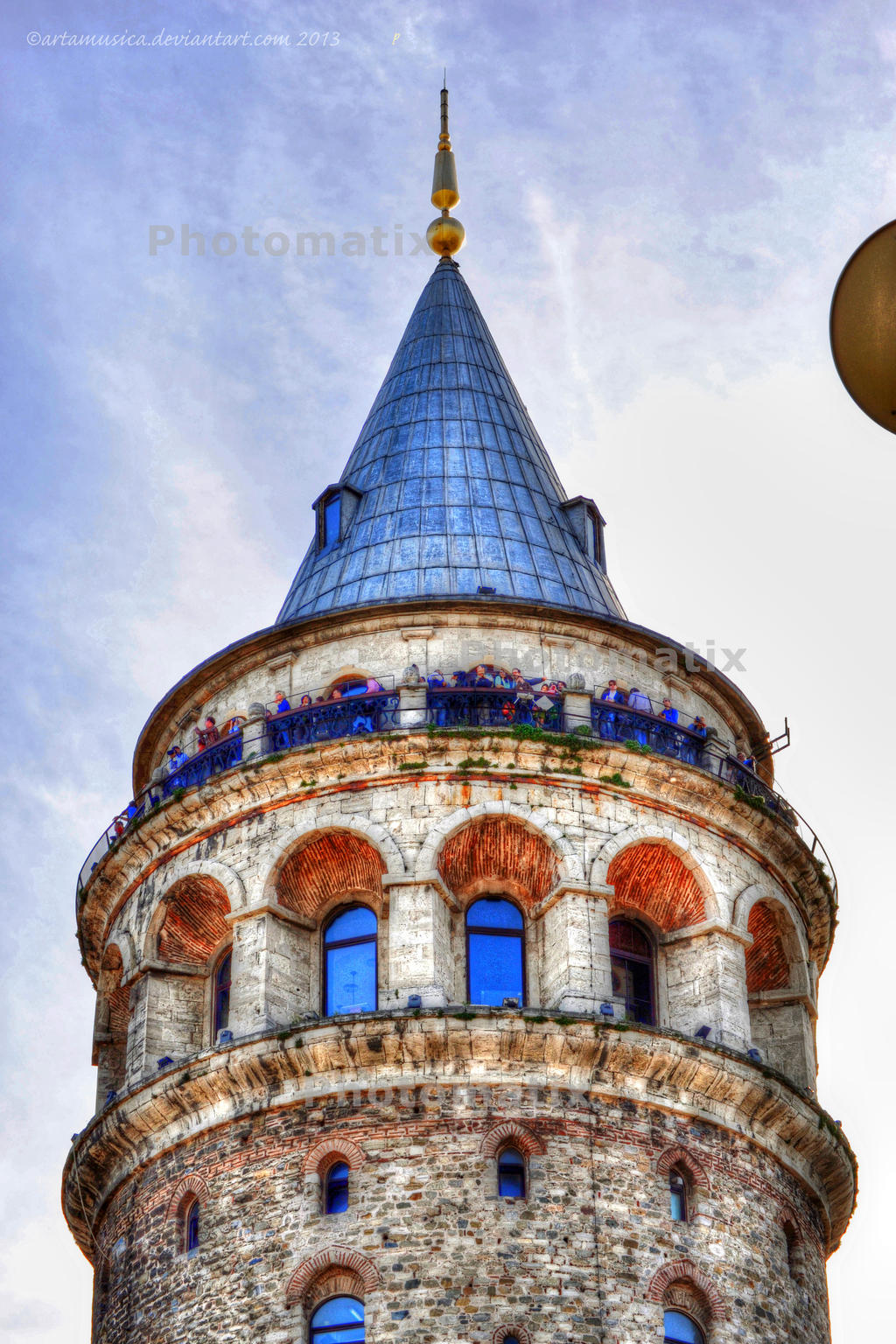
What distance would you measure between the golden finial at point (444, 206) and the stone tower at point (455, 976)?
7.97m

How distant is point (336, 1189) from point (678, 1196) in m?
4.68

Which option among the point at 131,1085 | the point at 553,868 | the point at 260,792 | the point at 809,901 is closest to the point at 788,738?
the point at 809,901

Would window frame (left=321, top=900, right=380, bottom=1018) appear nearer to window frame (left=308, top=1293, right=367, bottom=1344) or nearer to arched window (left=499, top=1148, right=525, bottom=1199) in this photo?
arched window (left=499, top=1148, right=525, bottom=1199)

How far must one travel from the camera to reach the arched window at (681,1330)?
26578 mm

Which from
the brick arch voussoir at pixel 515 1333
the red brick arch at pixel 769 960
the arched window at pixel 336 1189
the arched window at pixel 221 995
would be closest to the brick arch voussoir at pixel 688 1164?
the brick arch voussoir at pixel 515 1333

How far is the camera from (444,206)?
44.3 metres

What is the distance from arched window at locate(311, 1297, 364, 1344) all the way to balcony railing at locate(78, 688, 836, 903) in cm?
863

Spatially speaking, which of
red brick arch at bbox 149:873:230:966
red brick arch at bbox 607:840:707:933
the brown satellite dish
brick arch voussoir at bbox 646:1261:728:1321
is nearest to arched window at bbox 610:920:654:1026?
red brick arch at bbox 607:840:707:933

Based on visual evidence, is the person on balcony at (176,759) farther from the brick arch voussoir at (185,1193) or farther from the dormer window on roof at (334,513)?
the brick arch voussoir at (185,1193)

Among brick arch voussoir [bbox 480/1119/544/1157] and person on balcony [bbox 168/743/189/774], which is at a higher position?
person on balcony [bbox 168/743/189/774]

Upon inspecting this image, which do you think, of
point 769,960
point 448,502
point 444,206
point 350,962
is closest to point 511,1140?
point 350,962

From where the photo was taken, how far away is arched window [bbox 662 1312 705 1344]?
26.6 metres

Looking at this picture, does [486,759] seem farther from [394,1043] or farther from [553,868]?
[394,1043]

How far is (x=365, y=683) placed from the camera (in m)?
33.0
